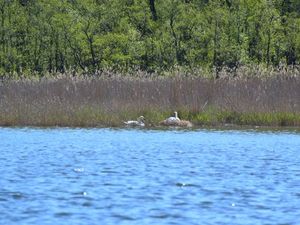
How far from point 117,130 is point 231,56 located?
1933 cm

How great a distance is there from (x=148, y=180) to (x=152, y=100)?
52.6ft

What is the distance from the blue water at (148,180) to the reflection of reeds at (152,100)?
176 inches

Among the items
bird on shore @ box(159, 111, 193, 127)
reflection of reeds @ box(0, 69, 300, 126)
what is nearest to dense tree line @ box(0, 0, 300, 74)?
reflection of reeds @ box(0, 69, 300, 126)

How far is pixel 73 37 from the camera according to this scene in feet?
159

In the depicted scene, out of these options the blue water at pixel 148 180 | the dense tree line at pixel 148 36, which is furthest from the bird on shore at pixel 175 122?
the dense tree line at pixel 148 36

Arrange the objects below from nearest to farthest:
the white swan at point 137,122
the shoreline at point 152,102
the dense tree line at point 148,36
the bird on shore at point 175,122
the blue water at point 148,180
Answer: the blue water at point 148,180
the bird on shore at point 175,122
the white swan at point 137,122
the shoreline at point 152,102
the dense tree line at point 148,36

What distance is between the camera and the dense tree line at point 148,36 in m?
48.0

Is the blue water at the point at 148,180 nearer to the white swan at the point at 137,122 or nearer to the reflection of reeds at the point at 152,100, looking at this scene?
the white swan at the point at 137,122

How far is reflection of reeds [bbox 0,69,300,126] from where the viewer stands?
100 feet

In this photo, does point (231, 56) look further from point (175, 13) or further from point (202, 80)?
point (202, 80)

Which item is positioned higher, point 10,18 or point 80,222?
point 10,18

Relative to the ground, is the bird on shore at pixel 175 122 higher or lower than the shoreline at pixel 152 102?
lower

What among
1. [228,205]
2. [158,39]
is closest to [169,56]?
[158,39]

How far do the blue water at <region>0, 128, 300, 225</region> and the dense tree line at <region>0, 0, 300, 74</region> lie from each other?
2220 centimetres
